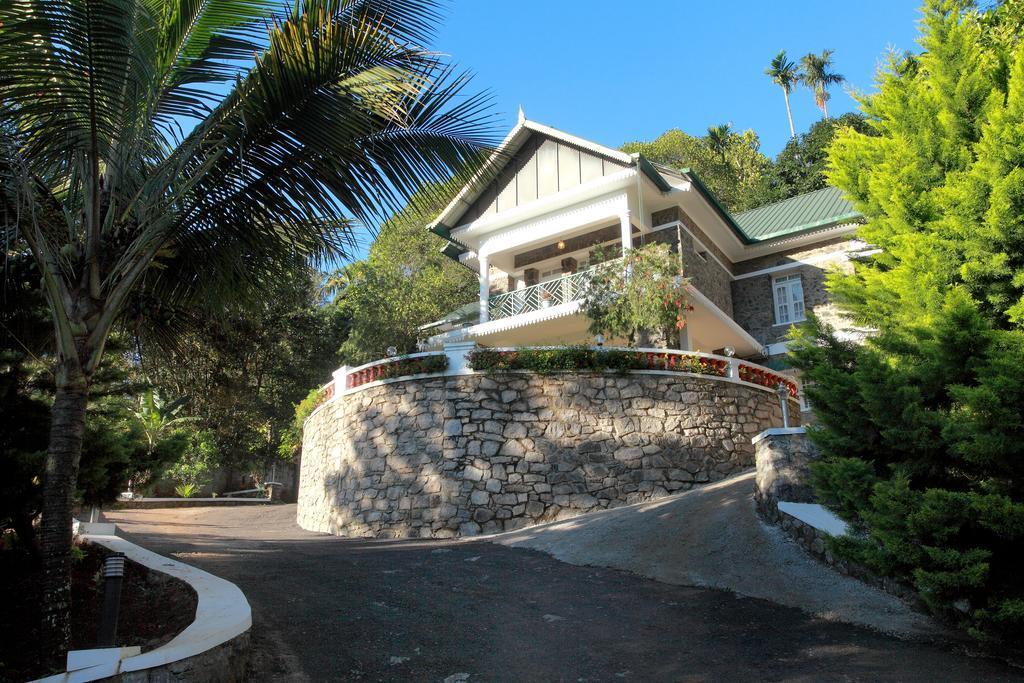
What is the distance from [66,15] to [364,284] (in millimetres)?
19811

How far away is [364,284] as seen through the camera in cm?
2422

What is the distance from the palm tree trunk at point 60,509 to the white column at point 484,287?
52.4ft

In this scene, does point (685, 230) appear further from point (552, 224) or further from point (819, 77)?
point (819, 77)

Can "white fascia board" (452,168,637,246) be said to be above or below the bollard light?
above

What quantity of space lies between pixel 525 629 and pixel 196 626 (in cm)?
325

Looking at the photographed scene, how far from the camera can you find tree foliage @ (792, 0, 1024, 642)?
18.3ft

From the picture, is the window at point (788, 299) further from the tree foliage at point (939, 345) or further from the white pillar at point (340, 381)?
the tree foliage at point (939, 345)

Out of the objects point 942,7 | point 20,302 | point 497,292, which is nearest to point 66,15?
point 20,302

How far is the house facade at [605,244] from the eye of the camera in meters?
18.8

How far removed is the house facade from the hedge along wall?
11.3 feet

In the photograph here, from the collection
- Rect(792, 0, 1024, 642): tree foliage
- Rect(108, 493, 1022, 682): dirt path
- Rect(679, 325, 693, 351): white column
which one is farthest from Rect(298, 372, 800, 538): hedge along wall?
Rect(792, 0, 1024, 642): tree foliage

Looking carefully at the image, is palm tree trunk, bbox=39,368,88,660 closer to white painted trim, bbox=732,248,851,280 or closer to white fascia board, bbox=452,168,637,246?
white fascia board, bbox=452,168,637,246

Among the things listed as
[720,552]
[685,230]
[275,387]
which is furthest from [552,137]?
[275,387]

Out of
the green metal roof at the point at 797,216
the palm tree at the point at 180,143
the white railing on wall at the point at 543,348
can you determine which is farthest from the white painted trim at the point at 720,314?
the palm tree at the point at 180,143
